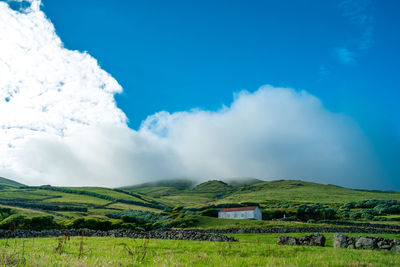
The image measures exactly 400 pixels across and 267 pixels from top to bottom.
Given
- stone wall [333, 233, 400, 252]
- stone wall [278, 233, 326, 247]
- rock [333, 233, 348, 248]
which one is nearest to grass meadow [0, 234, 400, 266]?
stone wall [333, 233, 400, 252]

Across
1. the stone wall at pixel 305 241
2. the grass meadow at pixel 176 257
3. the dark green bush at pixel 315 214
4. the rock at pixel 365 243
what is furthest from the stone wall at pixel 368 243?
the dark green bush at pixel 315 214

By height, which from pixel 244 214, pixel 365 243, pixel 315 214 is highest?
pixel 365 243

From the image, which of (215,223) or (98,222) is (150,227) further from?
(215,223)

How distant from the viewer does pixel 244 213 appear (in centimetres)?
9119

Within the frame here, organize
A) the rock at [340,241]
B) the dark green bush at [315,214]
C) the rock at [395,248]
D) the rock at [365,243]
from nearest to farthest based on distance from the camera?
the rock at [395,248] < the rock at [365,243] < the rock at [340,241] < the dark green bush at [315,214]

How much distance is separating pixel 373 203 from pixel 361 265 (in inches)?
4596

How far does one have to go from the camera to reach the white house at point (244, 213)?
88.6 metres

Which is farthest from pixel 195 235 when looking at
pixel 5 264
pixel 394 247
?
pixel 5 264

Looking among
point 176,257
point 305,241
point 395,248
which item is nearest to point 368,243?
point 395,248

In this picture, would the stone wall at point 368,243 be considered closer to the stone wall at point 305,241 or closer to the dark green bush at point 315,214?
the stone wall at point 305,241

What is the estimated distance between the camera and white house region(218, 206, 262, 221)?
88.6m

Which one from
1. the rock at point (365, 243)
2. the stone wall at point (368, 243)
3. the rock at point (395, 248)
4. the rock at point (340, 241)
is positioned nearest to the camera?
the rock at point (395, 248)

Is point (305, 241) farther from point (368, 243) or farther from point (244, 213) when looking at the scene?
point (244, 213)

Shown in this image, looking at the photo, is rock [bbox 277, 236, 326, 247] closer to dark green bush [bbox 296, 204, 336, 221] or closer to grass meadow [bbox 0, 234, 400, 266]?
grass meadow [bbox 0, 234, 400, 266]
